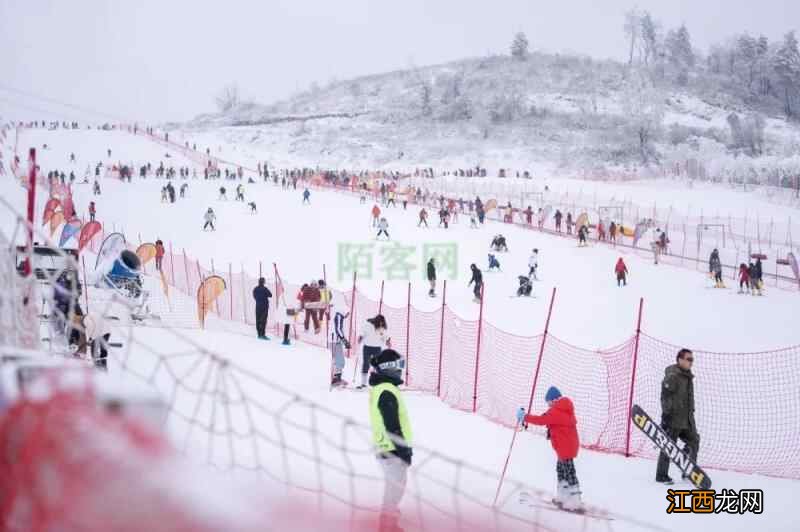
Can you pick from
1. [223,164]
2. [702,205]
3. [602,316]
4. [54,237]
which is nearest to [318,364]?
[602,316]

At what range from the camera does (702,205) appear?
5150 cm

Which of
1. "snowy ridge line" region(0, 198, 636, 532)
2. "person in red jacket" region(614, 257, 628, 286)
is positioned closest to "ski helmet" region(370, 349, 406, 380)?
"snowy ridge line" region(0, 198, 636, 532)

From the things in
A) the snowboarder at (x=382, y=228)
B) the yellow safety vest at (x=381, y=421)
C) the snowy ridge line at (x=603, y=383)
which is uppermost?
the yellow safety vest at (x=381, y=421)

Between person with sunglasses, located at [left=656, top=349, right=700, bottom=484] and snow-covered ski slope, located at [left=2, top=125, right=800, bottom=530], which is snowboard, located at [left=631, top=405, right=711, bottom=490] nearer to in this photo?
person with sunglasses, located at [left=656, top=349, right=700, bottom=484]

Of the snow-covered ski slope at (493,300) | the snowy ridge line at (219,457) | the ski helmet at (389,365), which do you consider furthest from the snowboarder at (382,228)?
the ski helmet at (389,365)

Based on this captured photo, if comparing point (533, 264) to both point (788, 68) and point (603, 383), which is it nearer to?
point (603, 383)

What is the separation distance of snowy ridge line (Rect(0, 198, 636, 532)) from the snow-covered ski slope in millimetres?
1051

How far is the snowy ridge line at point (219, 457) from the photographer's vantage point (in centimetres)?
180

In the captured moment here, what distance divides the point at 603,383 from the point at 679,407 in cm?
325

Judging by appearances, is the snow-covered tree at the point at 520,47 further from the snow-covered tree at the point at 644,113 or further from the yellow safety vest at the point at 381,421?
the yellow safety vest at the point at 381,421

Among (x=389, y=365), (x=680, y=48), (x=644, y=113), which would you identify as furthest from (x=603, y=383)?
(x=680, y=48)

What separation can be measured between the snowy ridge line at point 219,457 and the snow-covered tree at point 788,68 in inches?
4727

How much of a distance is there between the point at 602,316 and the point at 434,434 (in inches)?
497

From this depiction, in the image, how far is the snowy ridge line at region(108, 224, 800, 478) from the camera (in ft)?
31.4
